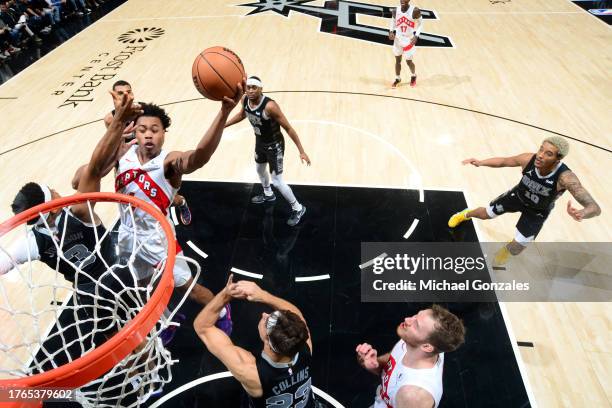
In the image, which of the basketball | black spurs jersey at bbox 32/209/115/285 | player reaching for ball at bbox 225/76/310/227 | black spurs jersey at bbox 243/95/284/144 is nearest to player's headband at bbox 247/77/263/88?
player reaching for ball at bbox 225/76/310/227

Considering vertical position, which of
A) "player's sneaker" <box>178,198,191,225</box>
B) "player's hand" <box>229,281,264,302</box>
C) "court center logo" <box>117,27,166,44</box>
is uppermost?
"player's hand" <box>229,281,264,302</box>

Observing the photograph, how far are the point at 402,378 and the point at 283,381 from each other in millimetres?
717

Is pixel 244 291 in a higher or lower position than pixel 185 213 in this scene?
higher

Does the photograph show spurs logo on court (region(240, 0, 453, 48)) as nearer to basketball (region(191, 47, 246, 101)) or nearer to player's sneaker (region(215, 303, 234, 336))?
basketball (region(191, 47, 246, 101))

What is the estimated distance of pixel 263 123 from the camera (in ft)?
14.5

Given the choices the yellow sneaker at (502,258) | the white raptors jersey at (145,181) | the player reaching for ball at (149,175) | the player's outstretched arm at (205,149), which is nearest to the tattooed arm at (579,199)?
the yellow sneaker at (502,258)

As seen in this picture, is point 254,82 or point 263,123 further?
point 263,123

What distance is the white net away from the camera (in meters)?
2.49

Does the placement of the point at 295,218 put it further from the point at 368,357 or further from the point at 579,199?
the point at 579,199

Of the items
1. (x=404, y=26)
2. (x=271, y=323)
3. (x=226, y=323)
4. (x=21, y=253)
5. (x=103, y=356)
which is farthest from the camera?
(x=404, y=26)

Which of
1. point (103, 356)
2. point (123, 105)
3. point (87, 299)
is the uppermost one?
point (123, 105)

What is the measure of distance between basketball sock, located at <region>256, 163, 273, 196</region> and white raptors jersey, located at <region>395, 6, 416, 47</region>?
13.8 feet

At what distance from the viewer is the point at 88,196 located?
2486mm

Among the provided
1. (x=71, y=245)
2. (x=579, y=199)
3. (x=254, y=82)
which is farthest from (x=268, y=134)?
(x=579, y=199)
